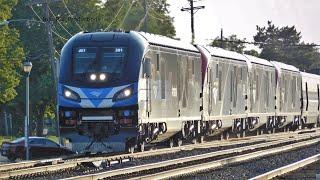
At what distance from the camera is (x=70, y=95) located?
21.1m

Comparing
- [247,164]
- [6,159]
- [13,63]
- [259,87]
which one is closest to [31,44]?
[13,63]

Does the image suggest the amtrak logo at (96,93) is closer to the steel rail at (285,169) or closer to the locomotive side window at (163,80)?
the locomotive side window at (163,80)

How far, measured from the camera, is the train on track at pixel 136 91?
68.1 feet

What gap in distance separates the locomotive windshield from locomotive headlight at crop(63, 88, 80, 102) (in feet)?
1.37

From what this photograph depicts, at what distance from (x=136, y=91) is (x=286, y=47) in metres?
108

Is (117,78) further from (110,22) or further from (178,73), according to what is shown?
(110,22)

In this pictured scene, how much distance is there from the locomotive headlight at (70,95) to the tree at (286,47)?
4122 inches

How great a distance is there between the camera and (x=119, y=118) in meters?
20.8

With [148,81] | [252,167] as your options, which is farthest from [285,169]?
[148,81]

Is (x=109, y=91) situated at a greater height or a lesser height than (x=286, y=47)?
lesser

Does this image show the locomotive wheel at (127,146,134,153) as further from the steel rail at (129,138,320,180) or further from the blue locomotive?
the steel rail at (129,138,320,180)

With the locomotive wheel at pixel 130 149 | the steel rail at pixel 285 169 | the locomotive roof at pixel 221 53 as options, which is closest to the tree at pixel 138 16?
the locomotive roof at pixel 221 53

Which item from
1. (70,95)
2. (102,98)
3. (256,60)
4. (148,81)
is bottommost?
(102,98)

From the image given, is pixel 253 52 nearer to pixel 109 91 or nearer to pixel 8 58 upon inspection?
pixel 8 58
